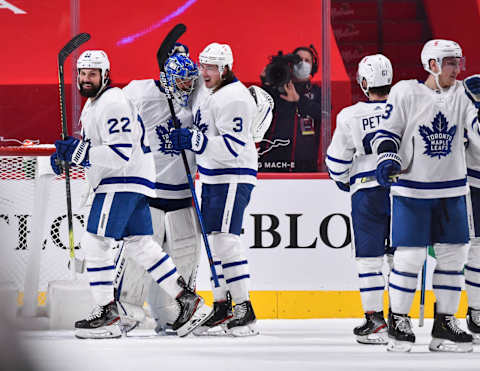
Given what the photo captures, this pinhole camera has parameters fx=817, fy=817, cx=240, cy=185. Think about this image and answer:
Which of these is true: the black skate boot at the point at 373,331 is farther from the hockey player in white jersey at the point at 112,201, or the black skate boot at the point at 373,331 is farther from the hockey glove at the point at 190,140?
the hockey glove at the point at 190,140

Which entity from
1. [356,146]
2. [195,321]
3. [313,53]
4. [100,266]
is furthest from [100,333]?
[313,53]

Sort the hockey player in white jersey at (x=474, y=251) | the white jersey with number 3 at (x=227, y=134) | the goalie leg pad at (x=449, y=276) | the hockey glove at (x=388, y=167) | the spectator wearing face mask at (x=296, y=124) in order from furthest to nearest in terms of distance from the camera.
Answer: the spectator wearing face mask at (x=296, y=124) → the white jersey with number 3 at (x=227, y=134) → the hockey player in white jersey at (x=474, y=251) → the goalie leg pad at (x=449, y=276) → the hockey glove at (x=388, y=167)

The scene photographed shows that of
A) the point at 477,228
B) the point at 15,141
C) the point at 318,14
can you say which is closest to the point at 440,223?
the point at 477,228

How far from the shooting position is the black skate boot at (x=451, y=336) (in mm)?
2975

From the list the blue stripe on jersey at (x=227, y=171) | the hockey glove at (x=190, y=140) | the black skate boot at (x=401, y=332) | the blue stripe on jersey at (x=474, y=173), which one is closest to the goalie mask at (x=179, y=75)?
the hockey glove at (x=190, y=140)

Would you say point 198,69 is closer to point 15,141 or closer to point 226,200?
point 226,200

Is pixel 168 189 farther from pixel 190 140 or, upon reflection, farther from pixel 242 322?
pixel 242 322

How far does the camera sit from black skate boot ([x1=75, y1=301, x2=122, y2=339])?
3412 mm

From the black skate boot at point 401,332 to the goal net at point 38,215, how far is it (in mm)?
1753

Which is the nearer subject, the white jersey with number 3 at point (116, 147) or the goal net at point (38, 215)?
the white jersey with number 3 at point (116, 147)

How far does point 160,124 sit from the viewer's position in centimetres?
376

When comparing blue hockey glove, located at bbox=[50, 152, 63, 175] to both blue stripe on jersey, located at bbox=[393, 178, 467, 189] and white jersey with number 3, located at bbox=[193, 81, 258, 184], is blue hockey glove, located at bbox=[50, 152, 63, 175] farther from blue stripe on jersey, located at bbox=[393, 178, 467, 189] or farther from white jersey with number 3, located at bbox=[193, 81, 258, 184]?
blue stripe on jersey, located at bbox=[393, 178, 467, 189]

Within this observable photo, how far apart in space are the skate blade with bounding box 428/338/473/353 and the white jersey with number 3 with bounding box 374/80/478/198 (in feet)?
1.77

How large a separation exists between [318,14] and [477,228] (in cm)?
204
